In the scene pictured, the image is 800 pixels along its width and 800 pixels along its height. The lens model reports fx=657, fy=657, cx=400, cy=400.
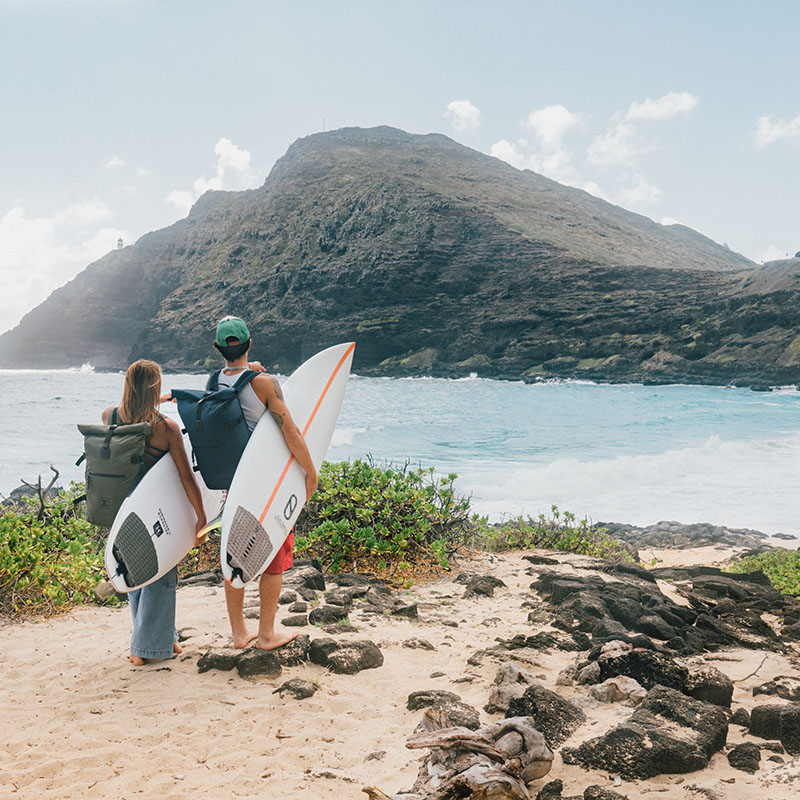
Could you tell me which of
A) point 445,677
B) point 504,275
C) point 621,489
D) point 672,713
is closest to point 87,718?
point 445,677

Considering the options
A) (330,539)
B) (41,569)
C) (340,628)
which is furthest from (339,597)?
(41,569)

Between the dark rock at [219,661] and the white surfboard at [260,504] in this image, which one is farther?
the dark rock at [219,661]

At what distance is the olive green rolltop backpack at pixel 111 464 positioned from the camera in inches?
128

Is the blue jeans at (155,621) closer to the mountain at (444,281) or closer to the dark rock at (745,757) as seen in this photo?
the dark rock at (745,757)

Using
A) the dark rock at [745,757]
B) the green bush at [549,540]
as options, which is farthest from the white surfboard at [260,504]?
the green bush at [549,540]

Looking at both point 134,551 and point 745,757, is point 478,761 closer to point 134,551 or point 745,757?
point 745,757

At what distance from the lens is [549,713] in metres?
2.76

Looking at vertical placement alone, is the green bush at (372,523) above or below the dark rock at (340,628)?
above

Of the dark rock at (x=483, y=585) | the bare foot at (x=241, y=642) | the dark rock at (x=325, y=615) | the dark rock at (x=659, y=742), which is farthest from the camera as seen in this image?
the dark rock at (x=483, y=585)

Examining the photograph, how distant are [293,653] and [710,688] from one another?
205 centimetres

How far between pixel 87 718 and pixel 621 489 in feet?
39.9

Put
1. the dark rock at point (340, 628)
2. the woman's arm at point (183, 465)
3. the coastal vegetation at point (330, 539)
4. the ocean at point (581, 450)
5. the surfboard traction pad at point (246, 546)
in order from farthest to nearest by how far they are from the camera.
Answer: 1. the ocean at point (581, 450)
2. the coastal vegetation at point (330, 539)
3. the dark rock at point (340, 628)
4. the woman's arm at point (183, 465)
5. the surfboard traction pad at point (246, 546)

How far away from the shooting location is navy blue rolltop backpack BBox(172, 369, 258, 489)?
10.6 feet

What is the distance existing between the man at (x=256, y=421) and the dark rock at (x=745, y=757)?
216cm
